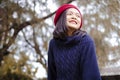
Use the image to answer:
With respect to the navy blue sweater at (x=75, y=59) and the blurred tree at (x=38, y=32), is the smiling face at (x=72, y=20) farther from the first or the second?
the blurred tree at (x=38, y=32)

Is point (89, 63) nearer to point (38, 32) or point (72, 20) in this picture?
point (72, 20)

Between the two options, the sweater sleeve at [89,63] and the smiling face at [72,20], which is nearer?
the sweater sleeve at [89,63]

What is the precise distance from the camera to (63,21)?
156 cm

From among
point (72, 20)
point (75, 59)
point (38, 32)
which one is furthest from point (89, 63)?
point (38, 32)

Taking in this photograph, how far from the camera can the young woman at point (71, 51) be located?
54.7 inches

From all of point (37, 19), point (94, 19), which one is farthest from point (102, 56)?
point (37, 19)

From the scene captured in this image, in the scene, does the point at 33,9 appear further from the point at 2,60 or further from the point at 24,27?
the point at 2,60

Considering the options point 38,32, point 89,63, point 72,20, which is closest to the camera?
point 89,63

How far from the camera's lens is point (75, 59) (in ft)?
4.72

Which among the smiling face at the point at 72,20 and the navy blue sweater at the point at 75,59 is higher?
the smiling face at the point at 72,20

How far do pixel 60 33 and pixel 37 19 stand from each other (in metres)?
5.09

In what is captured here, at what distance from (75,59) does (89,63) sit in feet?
0.29

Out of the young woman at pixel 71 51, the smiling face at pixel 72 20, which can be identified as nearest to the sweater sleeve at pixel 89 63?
the young woman at pixel 71 51

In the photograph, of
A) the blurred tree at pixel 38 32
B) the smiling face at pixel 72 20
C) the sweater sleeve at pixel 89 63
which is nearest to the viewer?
the sweater sleeve at pixel 89 63
